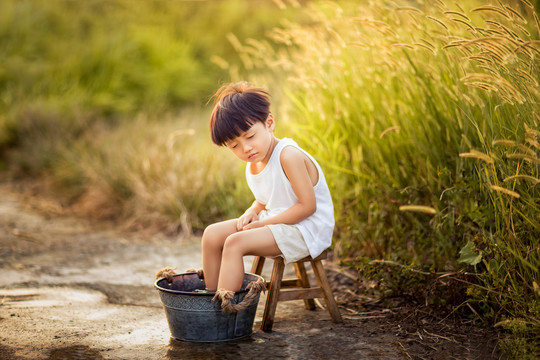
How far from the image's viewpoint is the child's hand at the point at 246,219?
3004 mm

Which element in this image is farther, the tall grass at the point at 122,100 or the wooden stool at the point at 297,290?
the tall grass at the point at 122,100

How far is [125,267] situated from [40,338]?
4.98ft

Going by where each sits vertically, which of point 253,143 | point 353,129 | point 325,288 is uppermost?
point 253,143

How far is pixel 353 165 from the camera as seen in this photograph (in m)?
4.30

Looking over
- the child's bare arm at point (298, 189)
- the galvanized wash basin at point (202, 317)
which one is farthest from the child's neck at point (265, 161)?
the galvanized wash basin at point (202, 317)

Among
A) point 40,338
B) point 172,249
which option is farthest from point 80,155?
point 40,338

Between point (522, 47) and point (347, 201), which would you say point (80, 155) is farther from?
point (522, 47)

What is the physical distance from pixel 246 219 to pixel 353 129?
1717 mm

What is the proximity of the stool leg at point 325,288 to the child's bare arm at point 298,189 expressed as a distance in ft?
1.07

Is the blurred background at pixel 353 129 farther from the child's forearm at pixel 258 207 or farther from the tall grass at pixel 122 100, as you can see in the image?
the child's forearm at pixel 258 207

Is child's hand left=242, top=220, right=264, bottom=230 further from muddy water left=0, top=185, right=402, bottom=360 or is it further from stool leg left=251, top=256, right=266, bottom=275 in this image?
muddy water left=0, top=185, right=402, bottom=360

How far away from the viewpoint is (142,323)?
10.5 ft

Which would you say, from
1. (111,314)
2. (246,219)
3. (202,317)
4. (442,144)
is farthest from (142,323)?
(442,144)

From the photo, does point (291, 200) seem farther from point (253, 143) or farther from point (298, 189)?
point (253, 143)
